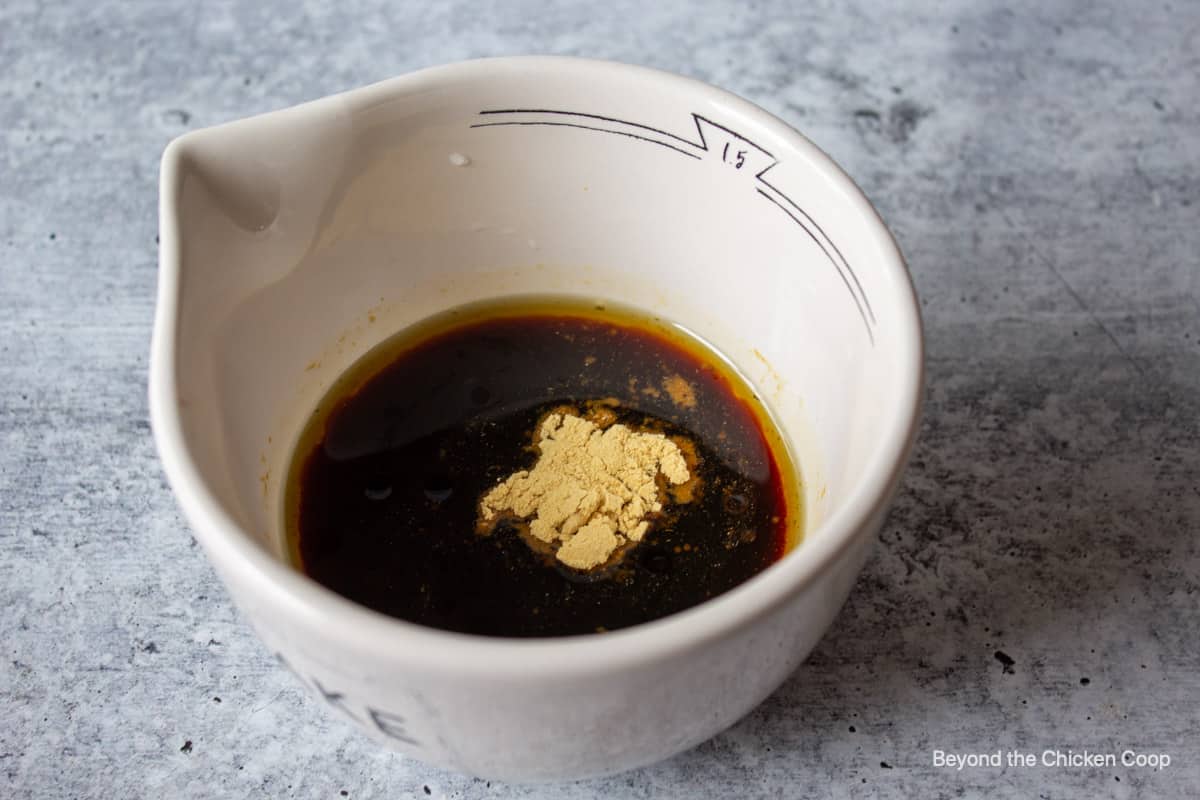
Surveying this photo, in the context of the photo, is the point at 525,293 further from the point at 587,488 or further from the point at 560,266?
the point at 587,488

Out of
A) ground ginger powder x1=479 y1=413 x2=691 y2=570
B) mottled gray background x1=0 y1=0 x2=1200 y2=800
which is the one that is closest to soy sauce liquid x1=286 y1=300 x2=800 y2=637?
ground ginger powder x1=479 y1=413 x2=691 y2=570

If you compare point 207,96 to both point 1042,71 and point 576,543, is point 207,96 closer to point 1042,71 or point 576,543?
Result: point 576,543

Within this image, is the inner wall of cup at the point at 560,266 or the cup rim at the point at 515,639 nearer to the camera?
the cup rim at the point at 515,639

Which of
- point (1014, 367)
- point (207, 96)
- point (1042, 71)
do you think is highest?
point (1042, 71)

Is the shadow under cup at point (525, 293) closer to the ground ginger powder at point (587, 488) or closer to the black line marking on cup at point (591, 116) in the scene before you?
the black line marking on cup at point (591, 116)

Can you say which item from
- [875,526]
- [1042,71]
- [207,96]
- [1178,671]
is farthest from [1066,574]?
[207,96]

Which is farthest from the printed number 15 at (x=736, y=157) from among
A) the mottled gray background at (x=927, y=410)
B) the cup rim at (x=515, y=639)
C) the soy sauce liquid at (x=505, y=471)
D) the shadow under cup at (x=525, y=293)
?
the mottled gray background at (x=927, y=410)

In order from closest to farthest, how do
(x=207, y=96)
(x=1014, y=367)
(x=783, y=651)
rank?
(x=783, y=651), (x=1014, y=367), (x=207, y=96)
